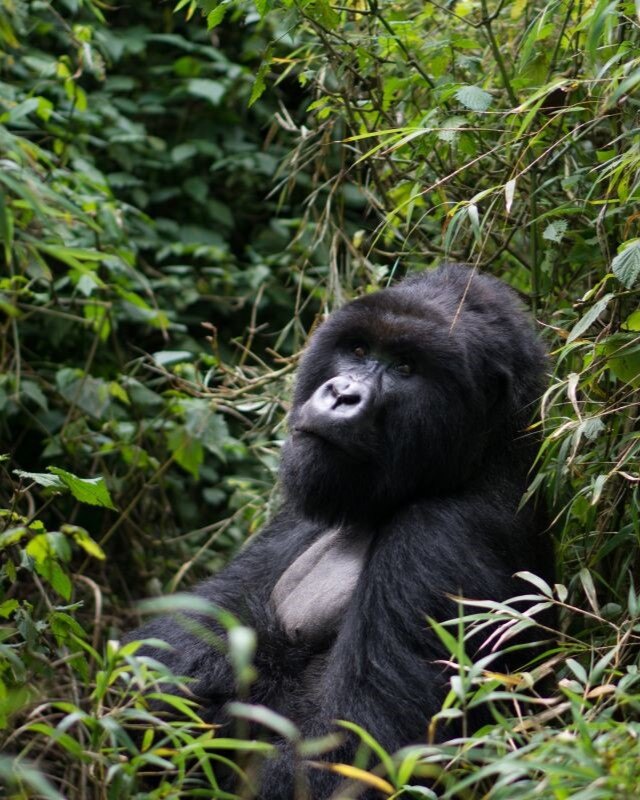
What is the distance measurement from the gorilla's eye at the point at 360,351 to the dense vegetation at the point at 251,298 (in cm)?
40

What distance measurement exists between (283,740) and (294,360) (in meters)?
1.65

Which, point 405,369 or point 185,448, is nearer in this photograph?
point 405,369

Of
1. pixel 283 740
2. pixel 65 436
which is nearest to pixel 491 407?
pixel 283 740

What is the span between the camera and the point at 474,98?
3352mm

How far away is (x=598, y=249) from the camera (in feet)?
11.7

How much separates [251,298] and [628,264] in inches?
142

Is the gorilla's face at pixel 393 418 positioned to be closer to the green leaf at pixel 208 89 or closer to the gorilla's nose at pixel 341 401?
the gorilla's nose at pixel 341 401

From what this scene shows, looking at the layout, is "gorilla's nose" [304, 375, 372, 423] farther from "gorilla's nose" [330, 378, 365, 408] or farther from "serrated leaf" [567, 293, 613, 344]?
"serrated leaf" [567, 293, 613, 344]

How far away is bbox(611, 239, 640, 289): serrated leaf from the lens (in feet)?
9.46

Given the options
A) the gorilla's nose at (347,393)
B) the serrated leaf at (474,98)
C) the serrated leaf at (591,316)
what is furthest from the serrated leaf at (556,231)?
the gorilla's nose at (347,393)

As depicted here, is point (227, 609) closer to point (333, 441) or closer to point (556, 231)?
point (333, 441)

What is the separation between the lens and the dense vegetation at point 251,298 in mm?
2486

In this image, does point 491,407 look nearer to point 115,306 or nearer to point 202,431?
point 202,431

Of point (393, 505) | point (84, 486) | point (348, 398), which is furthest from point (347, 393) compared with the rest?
point (84, 486)
